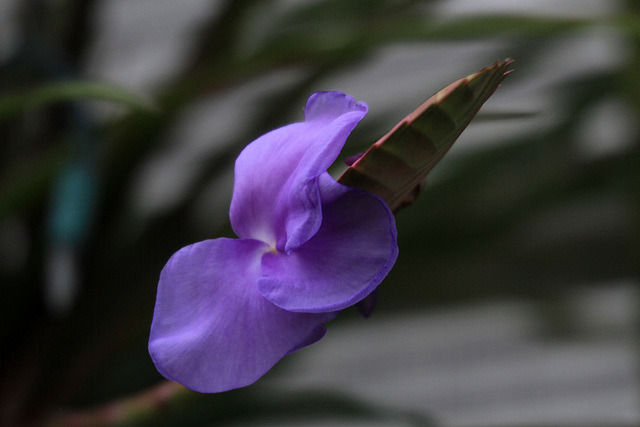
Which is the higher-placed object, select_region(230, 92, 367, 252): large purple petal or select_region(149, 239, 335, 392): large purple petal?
select_region(230, 92, 367, 252): large purple petal

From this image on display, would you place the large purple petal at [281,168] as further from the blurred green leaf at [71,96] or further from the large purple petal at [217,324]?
the blurred green leaf at [71,96]

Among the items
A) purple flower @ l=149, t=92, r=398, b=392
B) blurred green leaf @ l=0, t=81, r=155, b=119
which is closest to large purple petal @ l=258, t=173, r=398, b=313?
purple flower @ l=149, t=92, r=398, b=392

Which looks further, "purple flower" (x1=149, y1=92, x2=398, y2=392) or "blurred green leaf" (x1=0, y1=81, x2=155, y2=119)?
"blurred green leaf" (x1=0, y1=81, x2=155, y2=119)

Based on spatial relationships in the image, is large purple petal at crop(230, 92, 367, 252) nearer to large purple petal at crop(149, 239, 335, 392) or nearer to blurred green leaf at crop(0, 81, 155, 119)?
large purple petal at crop(149, 239, 335, 392)

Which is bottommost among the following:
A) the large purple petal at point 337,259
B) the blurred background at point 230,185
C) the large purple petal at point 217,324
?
the blurred background at point 230,185

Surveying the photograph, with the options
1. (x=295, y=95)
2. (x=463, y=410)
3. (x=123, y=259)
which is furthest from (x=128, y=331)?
(x=463, y=410)

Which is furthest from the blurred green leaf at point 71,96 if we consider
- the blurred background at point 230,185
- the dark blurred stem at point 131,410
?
the dark blurred stem at point 131,410

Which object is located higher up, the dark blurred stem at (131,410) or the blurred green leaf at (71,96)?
the blurred green leaf at (71,96)

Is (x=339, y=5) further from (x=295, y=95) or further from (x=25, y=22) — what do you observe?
(x=25, y=22)
